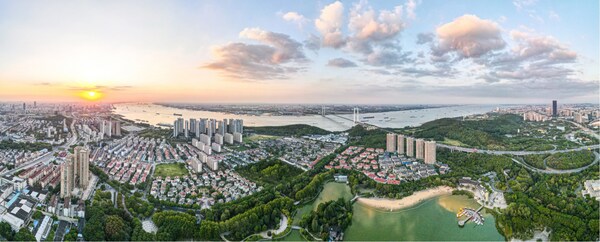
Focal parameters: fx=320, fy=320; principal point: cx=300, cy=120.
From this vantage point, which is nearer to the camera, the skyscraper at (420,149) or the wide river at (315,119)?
the skyscraper at (420,149)

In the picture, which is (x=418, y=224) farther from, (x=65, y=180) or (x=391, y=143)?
(x=65, y=180)

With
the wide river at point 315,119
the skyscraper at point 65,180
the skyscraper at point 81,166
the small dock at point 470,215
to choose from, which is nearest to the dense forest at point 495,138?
the small dock at point 470,215

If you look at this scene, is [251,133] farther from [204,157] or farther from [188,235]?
[188,235]

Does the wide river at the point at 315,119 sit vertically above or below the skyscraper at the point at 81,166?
above

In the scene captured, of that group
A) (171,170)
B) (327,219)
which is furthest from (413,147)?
(171,170)

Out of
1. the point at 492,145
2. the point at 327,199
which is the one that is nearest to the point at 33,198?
the point at 327,199

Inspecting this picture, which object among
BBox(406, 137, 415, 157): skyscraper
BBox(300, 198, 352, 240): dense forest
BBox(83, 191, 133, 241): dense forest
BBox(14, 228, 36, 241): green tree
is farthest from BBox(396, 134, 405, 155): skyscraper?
BBox(14, 228, 36, 241): green tree

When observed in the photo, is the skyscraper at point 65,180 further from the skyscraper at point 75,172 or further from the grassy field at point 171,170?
the grassy field at point 171,170
